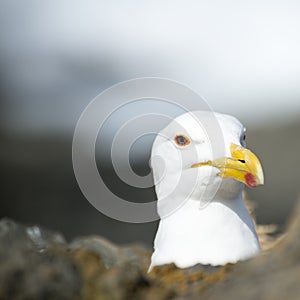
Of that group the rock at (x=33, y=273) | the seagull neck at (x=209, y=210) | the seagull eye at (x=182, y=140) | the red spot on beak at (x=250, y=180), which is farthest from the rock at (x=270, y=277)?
the seagull eye at (x=182, y=140)

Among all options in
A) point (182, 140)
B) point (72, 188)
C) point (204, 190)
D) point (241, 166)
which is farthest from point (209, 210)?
point (72, 188)

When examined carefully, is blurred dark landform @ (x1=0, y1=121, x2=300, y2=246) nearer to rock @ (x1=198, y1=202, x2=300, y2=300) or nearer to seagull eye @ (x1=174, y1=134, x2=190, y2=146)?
seagull eye @ (x1=174, y1=134, x2=190, y2=146)

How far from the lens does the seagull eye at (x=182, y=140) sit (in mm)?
4785

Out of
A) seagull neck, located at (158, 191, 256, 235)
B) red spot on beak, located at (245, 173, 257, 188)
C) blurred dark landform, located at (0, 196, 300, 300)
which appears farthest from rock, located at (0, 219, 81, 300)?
seagull neck, located at (158, 191, 256, 235)

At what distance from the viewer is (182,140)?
15.8 feet

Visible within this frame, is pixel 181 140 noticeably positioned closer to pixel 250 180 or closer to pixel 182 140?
pixel 182 140

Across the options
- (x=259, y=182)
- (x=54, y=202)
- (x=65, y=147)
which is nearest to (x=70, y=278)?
(x=259, y=182)

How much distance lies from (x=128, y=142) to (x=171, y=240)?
14.3 feet

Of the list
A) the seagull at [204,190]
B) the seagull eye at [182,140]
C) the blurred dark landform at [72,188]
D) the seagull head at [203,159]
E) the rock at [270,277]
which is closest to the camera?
the rock at [270,277]

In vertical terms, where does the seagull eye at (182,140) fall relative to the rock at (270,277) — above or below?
below

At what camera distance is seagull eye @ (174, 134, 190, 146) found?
479 cm

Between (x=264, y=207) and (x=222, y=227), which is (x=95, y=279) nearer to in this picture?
(x=222, y=227)

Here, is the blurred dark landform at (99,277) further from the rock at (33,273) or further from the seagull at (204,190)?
the seagull at (204,190)

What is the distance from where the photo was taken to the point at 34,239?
2709 millimetres
